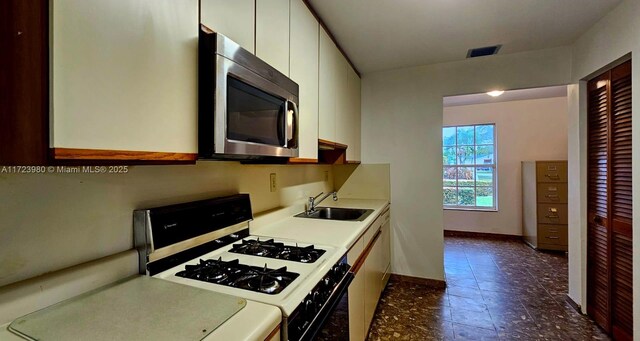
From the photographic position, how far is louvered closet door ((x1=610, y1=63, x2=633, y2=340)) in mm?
1799

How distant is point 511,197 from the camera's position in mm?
4703

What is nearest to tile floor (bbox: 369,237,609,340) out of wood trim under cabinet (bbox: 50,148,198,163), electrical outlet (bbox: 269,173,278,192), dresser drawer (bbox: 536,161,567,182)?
dresser drawer (bbox: 536,161,567,182)

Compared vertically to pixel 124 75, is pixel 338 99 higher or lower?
higher

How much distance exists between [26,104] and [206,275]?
699 millimetres

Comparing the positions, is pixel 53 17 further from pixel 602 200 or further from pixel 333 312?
pixel 602 200

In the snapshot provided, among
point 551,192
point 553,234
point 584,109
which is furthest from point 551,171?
point 584,109

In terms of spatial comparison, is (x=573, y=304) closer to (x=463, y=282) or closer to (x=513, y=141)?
(x=463, y=282)

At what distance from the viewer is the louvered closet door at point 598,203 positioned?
6.65ft

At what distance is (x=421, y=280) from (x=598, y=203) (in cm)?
162

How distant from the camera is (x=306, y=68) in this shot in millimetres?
1696

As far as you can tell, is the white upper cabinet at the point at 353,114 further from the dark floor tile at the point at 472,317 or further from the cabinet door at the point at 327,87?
the dark floor tile at the point at 472,317

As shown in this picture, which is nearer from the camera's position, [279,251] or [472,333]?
[279,251]

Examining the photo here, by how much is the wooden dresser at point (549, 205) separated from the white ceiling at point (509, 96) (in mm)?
1049

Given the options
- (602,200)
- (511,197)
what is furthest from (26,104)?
(511,197)
